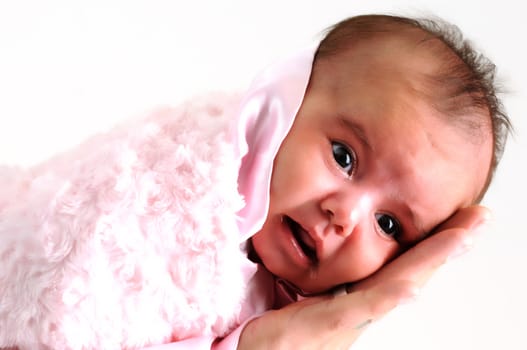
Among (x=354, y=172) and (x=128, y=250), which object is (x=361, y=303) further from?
(x=128, y=250)

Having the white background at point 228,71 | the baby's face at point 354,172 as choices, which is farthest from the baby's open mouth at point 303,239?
the white background at point 228,71

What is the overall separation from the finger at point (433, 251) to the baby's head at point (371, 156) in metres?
0.02

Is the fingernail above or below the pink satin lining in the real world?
below

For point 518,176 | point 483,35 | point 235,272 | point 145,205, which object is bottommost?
point 518,176

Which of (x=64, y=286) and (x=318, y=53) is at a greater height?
(x=318, y=53)

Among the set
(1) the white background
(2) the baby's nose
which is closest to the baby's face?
(2) the baby's nose

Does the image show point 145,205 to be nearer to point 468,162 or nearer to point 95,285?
point 95,285

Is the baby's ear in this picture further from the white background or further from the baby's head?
the white background

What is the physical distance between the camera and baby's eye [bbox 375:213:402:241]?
123 centimetres

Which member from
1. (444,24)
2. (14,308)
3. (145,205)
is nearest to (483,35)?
(444,24)

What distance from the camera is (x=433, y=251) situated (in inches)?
47.0

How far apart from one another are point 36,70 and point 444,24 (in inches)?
44.5

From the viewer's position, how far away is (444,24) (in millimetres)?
1391

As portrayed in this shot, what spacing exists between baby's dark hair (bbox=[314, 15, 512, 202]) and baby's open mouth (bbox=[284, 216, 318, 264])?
0.87ft
